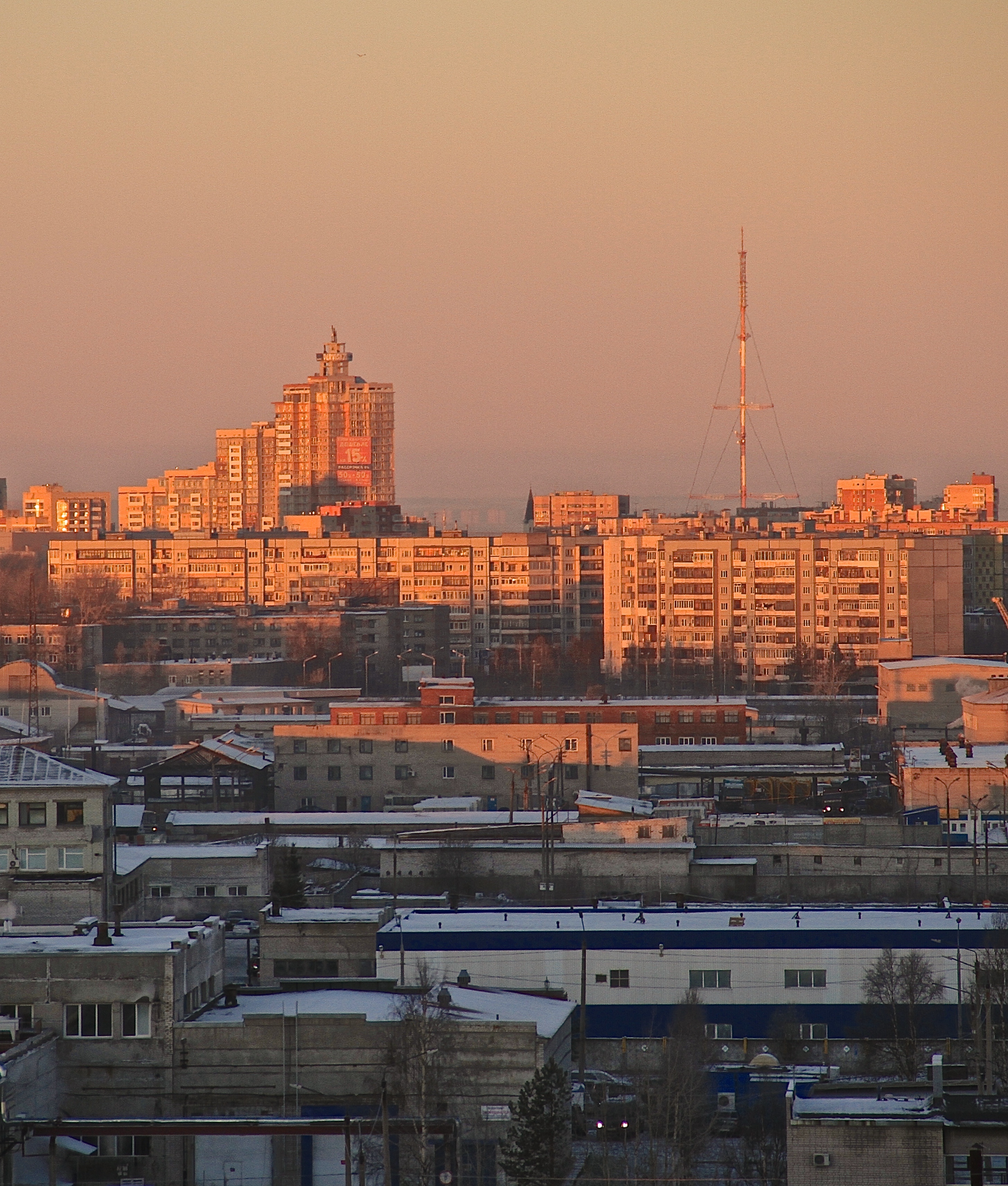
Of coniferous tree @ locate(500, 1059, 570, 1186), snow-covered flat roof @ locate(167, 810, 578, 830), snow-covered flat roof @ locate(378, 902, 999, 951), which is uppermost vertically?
snow-covered flat roof @ locate(167, 810, 578, 830)

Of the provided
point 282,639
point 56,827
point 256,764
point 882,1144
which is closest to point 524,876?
point 56,827

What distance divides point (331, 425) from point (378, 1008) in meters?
97.1

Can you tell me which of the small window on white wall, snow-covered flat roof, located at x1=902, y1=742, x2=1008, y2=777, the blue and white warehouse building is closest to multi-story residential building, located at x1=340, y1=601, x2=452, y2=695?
snow-covered flat roof, located at x1=902, y1=742, x2=1008, y2=777

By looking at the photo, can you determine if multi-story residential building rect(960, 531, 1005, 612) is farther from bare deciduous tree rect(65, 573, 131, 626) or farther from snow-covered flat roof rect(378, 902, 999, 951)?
snow-covered flat roof rect(378, 902, 999, 951)

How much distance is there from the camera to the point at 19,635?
145ft

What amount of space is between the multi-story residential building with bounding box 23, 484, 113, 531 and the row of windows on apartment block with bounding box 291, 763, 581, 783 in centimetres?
7494

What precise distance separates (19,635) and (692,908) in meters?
31.4

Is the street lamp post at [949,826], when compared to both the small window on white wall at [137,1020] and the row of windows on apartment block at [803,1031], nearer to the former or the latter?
the row of windows on apartment block at [803,1031]

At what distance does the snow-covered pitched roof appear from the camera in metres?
14.2

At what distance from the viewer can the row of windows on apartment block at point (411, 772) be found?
79.3 feet

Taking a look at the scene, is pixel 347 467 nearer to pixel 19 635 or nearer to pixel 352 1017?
pixel 19 635

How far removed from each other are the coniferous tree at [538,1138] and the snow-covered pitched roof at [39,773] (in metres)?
5.15

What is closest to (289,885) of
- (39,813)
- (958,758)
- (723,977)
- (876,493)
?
(39,813)

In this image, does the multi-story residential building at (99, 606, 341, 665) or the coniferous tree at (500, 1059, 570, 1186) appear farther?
the multi-story residential building at (99, 606, 341, 665)
